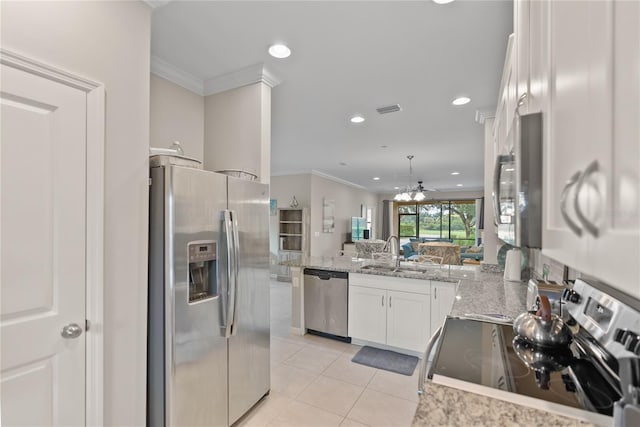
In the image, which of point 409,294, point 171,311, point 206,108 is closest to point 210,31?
point 206,108

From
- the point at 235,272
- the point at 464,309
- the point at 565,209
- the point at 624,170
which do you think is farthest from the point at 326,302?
the point at 624,170

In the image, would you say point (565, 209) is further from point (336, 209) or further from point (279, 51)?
point (336, 209)

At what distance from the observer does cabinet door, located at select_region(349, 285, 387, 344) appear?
10.5 ft

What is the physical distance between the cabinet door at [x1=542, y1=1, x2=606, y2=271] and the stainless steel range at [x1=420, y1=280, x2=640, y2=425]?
276 mm

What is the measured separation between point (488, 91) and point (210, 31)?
2.32m

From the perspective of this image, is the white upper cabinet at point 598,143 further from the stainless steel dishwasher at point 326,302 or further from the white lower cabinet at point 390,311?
the stainless steel dishwasher at point 326,302

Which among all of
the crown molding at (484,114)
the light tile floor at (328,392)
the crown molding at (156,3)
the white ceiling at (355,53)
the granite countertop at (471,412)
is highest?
the crown molding at (156,3)

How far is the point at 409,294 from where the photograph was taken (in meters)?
3.06

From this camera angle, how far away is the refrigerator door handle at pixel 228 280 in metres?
1.86

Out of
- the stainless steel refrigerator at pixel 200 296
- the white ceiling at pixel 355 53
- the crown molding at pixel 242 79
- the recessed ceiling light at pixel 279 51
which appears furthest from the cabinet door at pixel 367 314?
the recessed ceiling light at pixel 279 51

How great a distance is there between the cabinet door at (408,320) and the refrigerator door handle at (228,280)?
73.0 inches

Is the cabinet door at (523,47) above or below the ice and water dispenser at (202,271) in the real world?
above

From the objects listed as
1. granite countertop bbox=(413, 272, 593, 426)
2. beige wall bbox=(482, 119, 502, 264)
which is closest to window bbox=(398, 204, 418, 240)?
beige wall bbox=(482, 119, 502, 264)

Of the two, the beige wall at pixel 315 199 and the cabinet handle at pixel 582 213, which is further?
the beige wall at pixel 315 199
